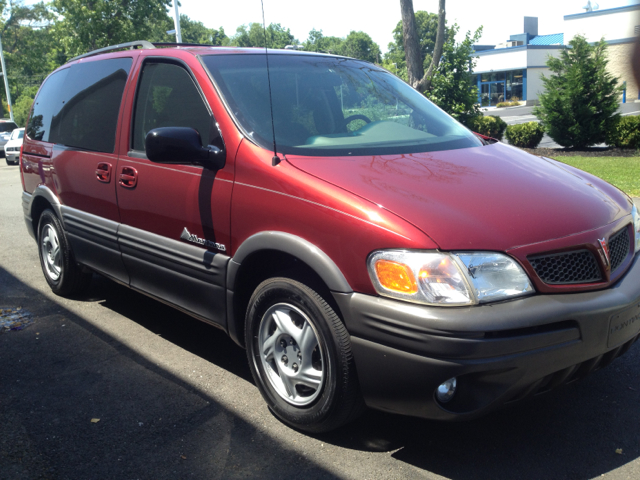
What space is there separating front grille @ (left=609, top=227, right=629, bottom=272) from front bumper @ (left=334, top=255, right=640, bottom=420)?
0.57 feet

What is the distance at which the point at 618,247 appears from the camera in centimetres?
288

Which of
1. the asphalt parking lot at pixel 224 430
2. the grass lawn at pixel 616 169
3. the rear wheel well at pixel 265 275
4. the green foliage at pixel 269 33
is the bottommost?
the grass lawn at pixel 616 169

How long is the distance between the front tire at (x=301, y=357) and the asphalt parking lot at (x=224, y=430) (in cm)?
17

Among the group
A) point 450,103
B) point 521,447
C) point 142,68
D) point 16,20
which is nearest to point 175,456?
point 521,447

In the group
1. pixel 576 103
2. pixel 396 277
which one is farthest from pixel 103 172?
pixel 576 103

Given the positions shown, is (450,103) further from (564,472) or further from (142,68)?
(564,472)

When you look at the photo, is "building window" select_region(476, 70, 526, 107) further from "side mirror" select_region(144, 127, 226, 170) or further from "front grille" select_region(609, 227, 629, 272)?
"side mirror" select_region(144, 127, 226, 170)

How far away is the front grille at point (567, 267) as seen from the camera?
2.53 meters

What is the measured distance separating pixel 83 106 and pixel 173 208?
1652mm

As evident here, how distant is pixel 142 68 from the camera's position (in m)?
4.09

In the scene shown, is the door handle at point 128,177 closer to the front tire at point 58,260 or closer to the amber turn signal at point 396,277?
the front tire at point 58,260

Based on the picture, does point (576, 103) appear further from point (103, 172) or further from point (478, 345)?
point (478, 345)

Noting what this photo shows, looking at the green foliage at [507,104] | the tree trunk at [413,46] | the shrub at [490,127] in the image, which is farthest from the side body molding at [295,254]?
the green foliage at [507,104]

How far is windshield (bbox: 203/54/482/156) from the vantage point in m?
3.33
